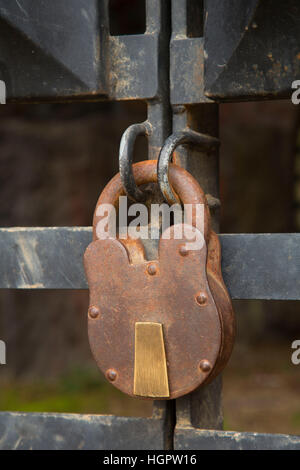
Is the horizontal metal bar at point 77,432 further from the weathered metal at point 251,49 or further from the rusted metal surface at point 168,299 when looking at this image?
the weathered metal at point 251,49

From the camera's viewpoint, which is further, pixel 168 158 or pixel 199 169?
pixel 199 169

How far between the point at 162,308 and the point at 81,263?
0.47ft

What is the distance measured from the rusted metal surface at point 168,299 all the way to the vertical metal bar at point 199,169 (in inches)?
3.0

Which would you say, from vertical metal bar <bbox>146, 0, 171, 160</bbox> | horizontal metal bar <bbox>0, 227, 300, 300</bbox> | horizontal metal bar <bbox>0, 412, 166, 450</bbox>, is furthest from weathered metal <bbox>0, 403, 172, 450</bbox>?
vertical metal bar <bbox>146, 0, 171, 160</bbox>

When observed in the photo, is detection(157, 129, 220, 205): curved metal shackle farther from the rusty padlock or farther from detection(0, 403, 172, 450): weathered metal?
detection(0, 403, 172, 450): weathered metal

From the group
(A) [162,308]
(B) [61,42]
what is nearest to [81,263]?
(A) [162,308]

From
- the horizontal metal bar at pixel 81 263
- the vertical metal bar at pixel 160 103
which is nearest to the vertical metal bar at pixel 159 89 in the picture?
the vertical metal bar at pixel 160 103

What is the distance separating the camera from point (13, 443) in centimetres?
85

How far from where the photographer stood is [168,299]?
70 centimetres

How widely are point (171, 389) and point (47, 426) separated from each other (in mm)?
203

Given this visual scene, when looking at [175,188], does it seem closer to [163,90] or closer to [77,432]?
[163,90]

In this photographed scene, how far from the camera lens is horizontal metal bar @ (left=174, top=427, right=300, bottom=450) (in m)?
0.74

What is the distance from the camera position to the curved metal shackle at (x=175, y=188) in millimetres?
700
